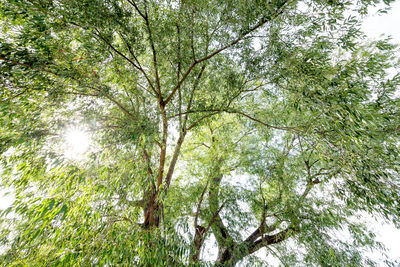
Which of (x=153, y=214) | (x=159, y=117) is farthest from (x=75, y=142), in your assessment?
(x=153, y=214)

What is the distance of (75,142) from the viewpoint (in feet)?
10.1

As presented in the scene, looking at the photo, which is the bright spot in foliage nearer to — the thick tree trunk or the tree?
the tree

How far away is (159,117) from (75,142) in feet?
5.10

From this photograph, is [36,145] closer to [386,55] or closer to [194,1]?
[194,1]

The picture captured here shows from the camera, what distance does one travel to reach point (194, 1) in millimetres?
2834

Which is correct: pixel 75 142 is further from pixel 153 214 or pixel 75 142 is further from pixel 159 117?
pixel 153 214

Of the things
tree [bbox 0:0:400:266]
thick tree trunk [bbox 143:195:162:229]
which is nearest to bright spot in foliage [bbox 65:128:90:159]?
tree [bbox 0:0:400:266]

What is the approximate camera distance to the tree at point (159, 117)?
2.05 meters

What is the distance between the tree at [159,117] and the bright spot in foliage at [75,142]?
122 millimetres

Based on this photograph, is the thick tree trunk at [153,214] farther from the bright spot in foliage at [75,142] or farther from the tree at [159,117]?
the bright spot in foliage at [75,142]

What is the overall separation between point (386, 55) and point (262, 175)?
12.1 feet

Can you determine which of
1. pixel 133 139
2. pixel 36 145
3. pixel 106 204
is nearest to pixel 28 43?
pixel 36 145

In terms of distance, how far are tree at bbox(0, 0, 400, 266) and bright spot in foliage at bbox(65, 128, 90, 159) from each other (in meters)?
0.12

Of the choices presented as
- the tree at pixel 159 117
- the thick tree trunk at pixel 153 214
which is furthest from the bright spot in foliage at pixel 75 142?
the thick tree trunk at pixel 153 214
